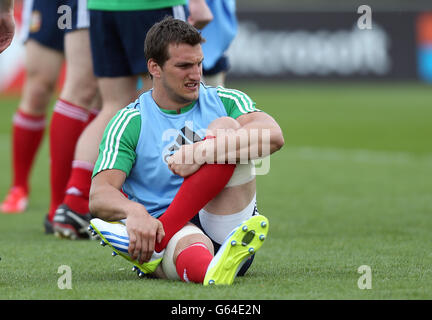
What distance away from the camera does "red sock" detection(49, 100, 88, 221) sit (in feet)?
15.2

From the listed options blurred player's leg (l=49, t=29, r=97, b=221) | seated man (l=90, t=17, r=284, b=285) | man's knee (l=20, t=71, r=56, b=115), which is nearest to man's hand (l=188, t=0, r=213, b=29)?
blurred player's leg (l=49, t=29, r=97, b=221)

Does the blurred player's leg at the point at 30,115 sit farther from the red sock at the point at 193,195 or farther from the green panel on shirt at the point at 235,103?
the red sock at the point at 193,195

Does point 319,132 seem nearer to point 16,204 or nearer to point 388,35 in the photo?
point 16,204

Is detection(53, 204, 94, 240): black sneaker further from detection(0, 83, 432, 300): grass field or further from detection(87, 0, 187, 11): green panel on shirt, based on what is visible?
Answer: detection(87, 0, 187, 11): green panel on shirt

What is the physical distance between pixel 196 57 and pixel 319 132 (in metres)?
7.68

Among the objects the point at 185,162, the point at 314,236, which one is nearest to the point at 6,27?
the point at 185,162

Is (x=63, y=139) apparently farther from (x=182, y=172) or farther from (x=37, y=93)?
(x=182, y=172)

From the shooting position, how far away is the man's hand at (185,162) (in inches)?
119

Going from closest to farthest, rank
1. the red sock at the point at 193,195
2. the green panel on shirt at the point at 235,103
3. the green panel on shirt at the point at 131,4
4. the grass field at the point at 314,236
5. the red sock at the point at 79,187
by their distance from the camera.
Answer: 1. the grass field at the point at 314,236
2. the red sock at the point at 193,195
3. the green panel on shirt at the point at 235,103
4. the green panel on shirt at the point at 131,4
5. the red sock at the point at 79,187

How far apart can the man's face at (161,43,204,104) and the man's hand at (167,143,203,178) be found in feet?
0.78

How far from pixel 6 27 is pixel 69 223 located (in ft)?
4.54

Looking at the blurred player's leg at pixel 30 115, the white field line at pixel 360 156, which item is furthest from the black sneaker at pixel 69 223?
the white field line at pixel 360 156

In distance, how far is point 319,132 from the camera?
35.1ft
